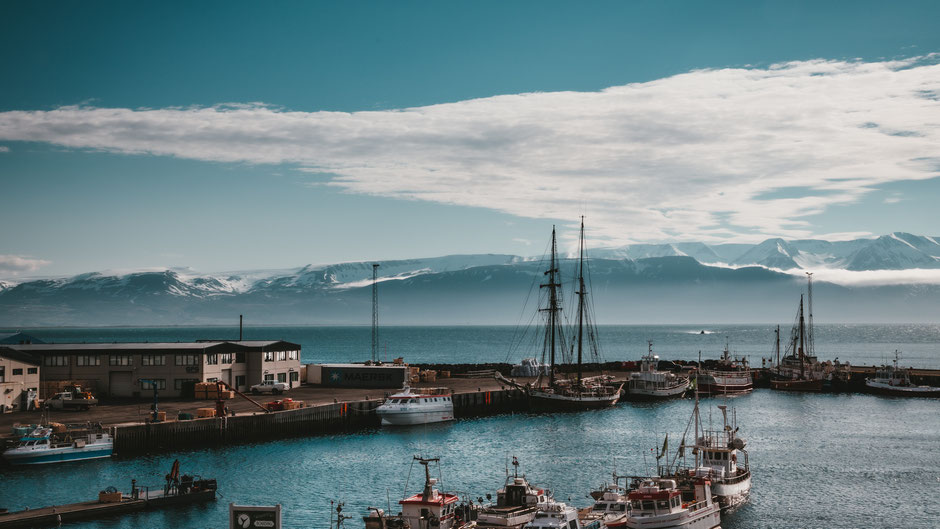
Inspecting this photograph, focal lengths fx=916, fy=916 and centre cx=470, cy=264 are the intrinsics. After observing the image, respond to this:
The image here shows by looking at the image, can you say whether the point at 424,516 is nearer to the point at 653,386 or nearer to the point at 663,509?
the point at 663,509

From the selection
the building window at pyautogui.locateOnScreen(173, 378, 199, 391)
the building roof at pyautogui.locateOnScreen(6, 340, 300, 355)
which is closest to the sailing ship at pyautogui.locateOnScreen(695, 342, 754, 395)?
the building roof at pyautogui.locateOnScreen(6, 340, 300, 355)

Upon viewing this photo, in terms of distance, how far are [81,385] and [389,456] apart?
37.8 meters

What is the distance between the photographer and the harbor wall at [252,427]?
7350cm

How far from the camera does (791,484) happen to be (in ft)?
224

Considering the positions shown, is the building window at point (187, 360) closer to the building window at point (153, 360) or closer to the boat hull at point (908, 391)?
the building window at point (153, 360)

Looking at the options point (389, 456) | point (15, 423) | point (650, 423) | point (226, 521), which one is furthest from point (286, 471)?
point (650, 423)

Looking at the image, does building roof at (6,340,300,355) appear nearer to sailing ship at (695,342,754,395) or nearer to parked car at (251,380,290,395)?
parked car at (251,380,290,395)

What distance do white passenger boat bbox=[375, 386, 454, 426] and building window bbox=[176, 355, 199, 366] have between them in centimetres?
1979

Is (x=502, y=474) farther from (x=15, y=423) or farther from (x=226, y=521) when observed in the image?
(x=15, y=423)

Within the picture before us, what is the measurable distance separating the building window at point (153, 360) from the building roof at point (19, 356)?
10.3 metres

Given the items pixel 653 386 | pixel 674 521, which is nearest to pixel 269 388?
pixel 653 386

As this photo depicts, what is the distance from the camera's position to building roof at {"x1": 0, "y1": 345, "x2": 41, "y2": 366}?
8581 cm

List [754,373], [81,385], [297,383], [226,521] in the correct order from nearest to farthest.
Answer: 1. [226,521]
2. [81,385]
3. [297,383]
4. [754,373]

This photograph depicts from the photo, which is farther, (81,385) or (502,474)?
(81,385)
